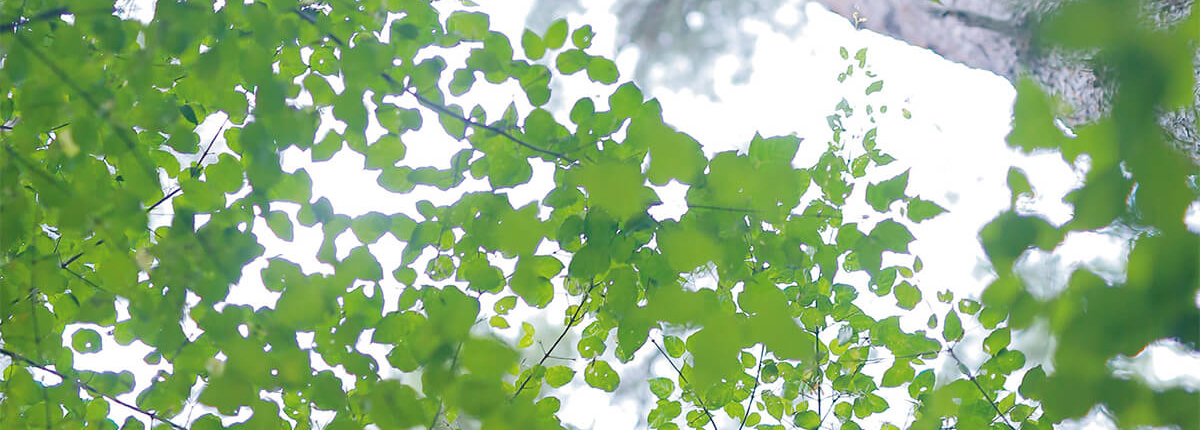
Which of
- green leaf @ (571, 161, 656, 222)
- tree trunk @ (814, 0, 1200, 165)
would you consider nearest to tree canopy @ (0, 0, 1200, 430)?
green leaf @ (571, 161, 656, 222)

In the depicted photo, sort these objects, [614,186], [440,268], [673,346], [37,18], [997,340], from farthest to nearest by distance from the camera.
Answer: [673,346]
[997,340]
[440,268]
[37,18]
[614,186]

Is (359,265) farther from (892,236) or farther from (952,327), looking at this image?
(952,327)

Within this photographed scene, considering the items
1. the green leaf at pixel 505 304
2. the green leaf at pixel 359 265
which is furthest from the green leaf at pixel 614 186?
the green leaf at pixel 505 304

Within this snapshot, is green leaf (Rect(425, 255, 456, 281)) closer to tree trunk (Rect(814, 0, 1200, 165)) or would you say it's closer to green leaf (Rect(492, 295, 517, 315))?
green leaf (Rect(492, 295, 517, 315))

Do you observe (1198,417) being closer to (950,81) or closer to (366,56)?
(366,56)

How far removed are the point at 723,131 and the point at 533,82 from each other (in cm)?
228

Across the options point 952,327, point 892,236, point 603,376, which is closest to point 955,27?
point 952,327

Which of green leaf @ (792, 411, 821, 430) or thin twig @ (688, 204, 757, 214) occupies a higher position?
green leaf @ (792, 411, 821, 430)

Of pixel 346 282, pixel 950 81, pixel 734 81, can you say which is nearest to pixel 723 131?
pixel 734 81

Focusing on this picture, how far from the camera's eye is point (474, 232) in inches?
36.2

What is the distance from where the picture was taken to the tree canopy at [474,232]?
37 cm

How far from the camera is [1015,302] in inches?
17.5

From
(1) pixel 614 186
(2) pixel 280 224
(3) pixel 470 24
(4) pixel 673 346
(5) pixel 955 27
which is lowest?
(1) pixel 614 186

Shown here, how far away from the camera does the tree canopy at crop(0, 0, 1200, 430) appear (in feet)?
1.22
